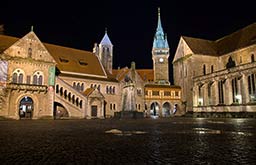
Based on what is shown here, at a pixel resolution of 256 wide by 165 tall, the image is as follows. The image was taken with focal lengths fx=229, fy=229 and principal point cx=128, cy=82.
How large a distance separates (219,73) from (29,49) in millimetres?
36676

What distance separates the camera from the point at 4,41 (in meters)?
39.4

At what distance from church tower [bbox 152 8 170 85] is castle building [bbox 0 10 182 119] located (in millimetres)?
24570

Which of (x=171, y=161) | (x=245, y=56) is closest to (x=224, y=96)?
(x=245, y=56)

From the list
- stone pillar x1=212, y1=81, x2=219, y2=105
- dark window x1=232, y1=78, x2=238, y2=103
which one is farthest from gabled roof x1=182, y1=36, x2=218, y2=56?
dark window x1=232, y1=78, x2=238, y2=103

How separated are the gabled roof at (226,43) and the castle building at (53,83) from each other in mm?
20297

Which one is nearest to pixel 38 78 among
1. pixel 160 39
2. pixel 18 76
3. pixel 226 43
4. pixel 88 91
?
pixel 18 76

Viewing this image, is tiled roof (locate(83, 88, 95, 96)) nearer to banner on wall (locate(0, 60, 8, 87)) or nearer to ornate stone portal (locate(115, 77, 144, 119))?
ornate stone portal (locate(115, 77, 144, 119))

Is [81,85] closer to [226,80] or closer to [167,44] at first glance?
[226,80]

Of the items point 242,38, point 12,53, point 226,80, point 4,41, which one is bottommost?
point 226,80

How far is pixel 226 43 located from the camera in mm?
60938

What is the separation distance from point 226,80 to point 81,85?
29219 millimetres

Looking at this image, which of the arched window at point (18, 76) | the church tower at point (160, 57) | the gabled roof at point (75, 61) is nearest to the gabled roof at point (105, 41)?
the gabled roof at point (75, 61)

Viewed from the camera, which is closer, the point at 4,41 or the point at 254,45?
the point at 4,41

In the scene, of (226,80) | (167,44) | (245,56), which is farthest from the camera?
(167,44)
